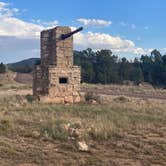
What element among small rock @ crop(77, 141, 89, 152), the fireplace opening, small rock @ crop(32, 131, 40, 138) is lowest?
small rock @ crop(77, 141, 89, 152)

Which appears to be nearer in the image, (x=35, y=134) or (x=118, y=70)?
(x=35, y=134)

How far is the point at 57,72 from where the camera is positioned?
63.9ft

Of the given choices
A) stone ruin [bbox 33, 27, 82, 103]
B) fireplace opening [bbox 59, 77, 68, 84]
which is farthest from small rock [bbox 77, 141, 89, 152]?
fireplace opening [bbox 59, 77, 68, 84]

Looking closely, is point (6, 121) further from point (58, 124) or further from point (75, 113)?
point (75, 113)

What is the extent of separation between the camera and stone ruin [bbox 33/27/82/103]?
19.4m

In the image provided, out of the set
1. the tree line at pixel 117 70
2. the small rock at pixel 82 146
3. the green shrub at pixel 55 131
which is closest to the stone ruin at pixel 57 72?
the green shrub at pixel 55 131

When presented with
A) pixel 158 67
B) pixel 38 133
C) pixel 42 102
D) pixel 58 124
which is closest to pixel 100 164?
pixel 38 133

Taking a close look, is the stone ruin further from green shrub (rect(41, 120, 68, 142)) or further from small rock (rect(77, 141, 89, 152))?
small rock (rect(77, 141, 89, 152))

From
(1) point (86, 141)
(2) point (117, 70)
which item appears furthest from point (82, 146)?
(2) point (117, 70)

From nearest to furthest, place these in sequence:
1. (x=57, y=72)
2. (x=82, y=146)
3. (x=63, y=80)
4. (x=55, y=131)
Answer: (x=82, y=146) → (x=55, y=131) → (x=57, y=72) → (x=63, y=80)

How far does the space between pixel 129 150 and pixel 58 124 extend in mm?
3032

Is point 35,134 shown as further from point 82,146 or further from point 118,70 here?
point 118,70

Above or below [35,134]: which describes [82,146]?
below

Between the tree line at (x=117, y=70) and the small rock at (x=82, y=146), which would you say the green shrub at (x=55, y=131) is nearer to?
the small rock at (x=82, y=146)
